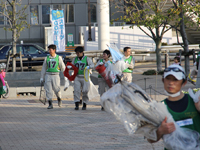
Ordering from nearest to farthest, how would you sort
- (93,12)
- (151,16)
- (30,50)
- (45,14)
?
(151,16) → (30,50) → (45,14) → (93,12)

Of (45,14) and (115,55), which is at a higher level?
(45,14)

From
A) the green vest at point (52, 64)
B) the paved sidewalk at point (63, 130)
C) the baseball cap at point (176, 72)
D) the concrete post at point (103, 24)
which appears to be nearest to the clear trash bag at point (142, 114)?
the baseball cap at point (176, 72)

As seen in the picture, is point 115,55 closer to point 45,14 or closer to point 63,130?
point 63,130

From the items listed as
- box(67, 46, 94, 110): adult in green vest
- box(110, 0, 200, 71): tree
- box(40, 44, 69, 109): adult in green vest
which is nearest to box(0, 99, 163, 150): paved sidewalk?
box(67, 46, 94, 110): adult in green vest

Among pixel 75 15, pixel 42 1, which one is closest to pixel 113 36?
pixel 75 15

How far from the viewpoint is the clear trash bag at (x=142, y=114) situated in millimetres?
3135

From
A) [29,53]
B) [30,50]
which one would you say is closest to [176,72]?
[29,53]

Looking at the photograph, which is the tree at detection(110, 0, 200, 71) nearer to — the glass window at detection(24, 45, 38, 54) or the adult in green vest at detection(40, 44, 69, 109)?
the adult in green vest at detection(40, 44, 69, 109)

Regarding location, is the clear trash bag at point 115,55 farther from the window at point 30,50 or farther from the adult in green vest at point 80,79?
the window at point 30,50

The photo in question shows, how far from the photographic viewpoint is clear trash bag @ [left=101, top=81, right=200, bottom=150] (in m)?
3.13

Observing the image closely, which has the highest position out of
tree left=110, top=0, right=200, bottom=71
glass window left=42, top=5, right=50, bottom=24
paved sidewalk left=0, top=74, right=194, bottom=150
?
glass window left=42, top=5, right=50, bottom=24

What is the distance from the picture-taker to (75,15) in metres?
36.6

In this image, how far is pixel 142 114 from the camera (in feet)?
10.6

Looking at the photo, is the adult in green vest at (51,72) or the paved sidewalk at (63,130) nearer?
the paved sidewalk at (63,130)
